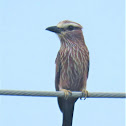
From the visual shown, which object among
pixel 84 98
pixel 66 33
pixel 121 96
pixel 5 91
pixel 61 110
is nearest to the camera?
pixel 5 91

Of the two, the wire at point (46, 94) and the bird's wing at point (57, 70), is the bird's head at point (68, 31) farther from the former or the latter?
the wire at point (46, 94)

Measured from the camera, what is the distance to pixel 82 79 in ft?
18.7

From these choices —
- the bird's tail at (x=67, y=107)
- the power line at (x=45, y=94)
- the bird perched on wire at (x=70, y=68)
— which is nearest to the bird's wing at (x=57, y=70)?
the bird perched on wire at (x=70, y=68)

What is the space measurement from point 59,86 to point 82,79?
1.36ft

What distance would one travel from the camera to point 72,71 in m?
5.65

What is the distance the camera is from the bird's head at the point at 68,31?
19.7ft

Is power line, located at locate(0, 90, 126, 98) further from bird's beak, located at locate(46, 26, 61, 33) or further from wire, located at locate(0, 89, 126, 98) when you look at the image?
bird's beak, located at locate(46, 26, 61, 33)

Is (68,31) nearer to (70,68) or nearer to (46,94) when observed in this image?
(70,68)

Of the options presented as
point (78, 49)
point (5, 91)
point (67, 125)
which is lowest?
point (67, 125)

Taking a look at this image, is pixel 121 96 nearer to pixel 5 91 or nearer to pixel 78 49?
pixel 5 91

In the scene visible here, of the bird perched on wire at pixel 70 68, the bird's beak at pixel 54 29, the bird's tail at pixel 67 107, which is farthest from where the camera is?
the bird's beak at pixel 54 29

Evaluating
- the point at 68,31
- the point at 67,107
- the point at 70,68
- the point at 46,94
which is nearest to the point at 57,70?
the point at 70,68

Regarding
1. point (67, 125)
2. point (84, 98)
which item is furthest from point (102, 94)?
point (67, 125)

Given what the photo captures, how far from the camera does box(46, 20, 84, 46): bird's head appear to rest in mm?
5992
